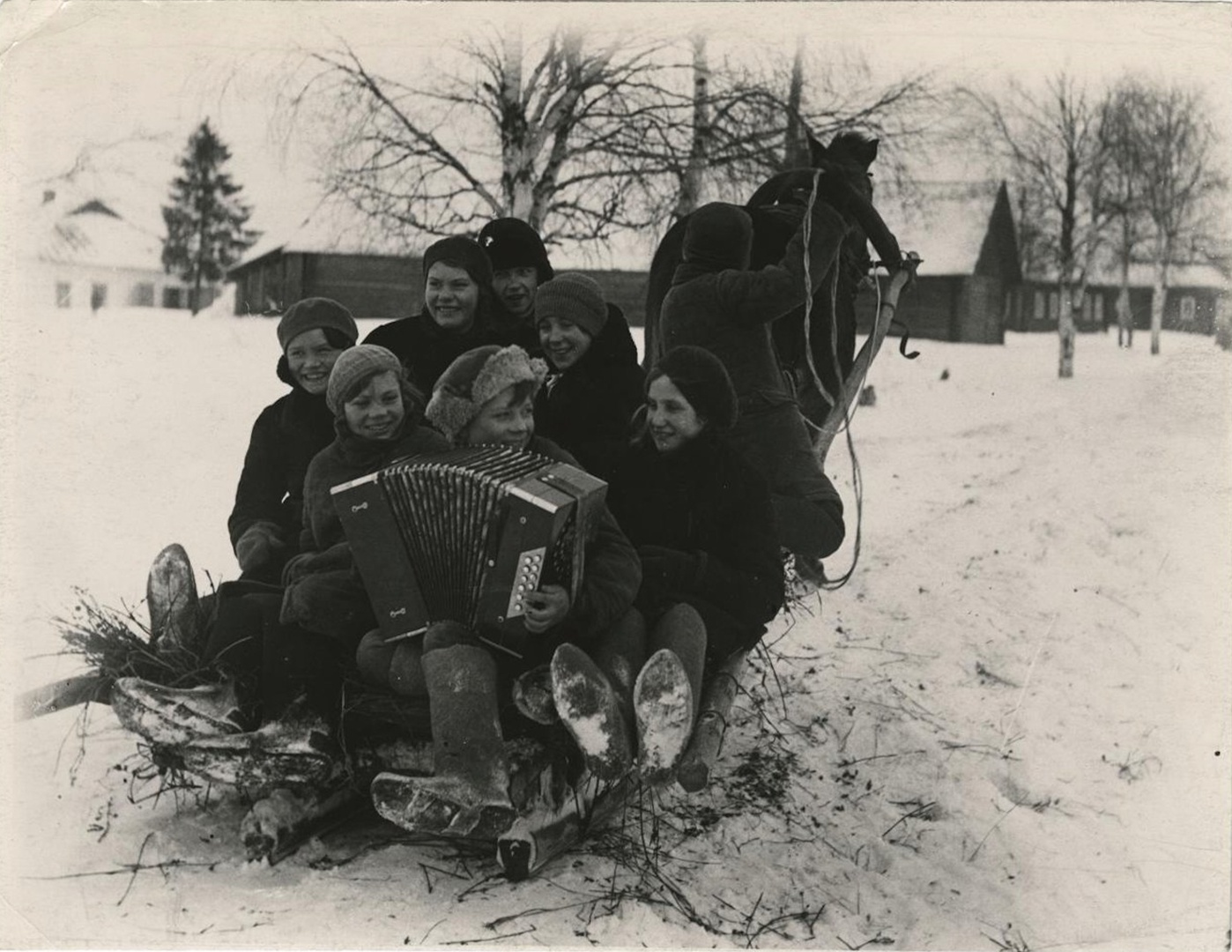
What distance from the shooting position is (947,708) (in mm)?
7098

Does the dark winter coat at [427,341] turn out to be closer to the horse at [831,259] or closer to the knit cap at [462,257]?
the knit cap at [462,257]

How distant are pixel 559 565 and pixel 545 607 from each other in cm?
14

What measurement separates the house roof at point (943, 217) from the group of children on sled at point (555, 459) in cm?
399

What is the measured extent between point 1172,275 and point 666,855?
7.11 metres


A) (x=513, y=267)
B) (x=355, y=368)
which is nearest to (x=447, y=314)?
(x=513, y=267)

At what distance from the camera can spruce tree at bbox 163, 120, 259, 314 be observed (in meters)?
7.55

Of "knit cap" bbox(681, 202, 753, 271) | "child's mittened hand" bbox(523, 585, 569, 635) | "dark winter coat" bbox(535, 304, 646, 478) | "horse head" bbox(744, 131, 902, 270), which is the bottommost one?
"child's mittened hand" bbox(523, 585, 569, 635)

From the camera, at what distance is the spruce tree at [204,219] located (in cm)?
755

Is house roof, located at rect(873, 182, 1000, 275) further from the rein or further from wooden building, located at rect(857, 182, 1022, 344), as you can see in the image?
the rein

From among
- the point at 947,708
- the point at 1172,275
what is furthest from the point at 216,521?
Answer: the point at 1172,275

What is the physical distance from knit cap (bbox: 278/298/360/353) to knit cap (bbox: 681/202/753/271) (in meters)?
1.44

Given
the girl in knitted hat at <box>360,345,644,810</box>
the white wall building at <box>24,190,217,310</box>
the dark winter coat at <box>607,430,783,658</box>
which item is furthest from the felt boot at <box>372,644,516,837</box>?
the white wall building at <box>24,190,217,310</box>

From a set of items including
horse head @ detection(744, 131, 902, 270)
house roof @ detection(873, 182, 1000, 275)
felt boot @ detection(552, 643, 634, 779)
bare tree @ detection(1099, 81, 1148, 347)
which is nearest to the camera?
felt boot @ detection(552, 643, 634, 779)

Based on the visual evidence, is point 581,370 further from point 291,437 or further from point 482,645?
point 482,645
